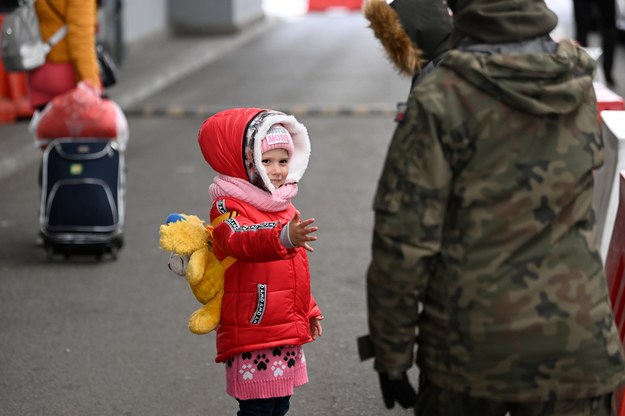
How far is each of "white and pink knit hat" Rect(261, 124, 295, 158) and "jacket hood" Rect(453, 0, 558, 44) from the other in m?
1.01

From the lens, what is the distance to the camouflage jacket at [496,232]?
2920 mm

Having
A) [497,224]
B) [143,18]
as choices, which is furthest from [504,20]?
[143,18]

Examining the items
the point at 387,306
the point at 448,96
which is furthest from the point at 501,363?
the point at 448,96

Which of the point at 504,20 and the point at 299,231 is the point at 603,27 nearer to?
the point at 299,231

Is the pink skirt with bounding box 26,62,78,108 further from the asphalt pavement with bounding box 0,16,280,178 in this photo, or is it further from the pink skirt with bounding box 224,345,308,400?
the pink skirt with bounding box 224,345,308,400

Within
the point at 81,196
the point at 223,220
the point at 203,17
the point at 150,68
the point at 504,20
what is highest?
the point at 504,20

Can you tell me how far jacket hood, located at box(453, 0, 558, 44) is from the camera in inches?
116

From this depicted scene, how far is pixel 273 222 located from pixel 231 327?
0.37m

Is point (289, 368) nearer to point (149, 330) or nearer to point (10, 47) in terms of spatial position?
point (149, 330)

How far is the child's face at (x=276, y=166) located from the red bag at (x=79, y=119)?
356 cm

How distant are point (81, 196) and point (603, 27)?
8633 millimetres

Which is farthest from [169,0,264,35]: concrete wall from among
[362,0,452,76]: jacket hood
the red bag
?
[362,0,452,76]: jacket hood

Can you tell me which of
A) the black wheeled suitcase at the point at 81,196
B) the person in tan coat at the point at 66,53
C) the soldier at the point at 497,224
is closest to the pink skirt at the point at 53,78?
the person in tan coat at the point at 66,53

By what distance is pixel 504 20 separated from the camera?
2.95 m
